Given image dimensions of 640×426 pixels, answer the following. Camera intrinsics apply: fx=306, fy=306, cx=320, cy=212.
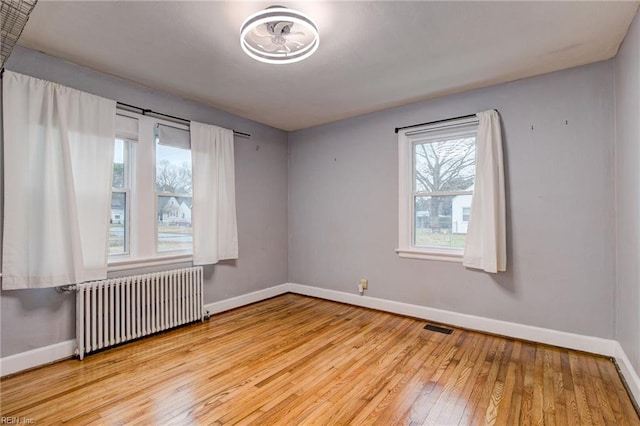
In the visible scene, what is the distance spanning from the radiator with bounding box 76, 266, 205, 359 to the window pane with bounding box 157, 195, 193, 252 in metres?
0.33

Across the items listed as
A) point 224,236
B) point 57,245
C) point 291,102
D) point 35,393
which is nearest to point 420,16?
point 291,102

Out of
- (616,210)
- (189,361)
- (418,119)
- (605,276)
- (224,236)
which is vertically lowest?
(189,361)

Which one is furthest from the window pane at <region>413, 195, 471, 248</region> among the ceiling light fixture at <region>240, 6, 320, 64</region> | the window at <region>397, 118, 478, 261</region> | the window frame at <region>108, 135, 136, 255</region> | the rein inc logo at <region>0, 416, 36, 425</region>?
the rein inc logo at <region>0, 416, 36, 425</region>

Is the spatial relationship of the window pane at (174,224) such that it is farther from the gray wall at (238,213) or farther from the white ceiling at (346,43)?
the white ceiling at (346,43)

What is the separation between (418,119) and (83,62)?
348 cm

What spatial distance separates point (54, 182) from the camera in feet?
8.39

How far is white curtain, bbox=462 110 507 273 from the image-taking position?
307 centimetres

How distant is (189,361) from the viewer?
104 inches

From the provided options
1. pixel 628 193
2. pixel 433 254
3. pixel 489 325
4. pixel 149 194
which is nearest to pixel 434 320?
pixel 489 325

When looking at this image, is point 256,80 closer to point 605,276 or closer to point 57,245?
point 57,245

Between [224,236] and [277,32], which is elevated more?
[277,32]

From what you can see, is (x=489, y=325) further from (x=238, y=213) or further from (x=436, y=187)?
(x=238, y=213)

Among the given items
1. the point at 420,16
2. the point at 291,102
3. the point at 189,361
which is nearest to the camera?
the point at 420,16

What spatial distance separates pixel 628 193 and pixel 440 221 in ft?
5.41
